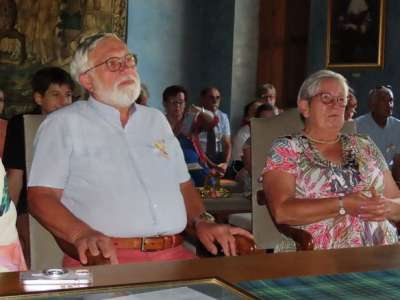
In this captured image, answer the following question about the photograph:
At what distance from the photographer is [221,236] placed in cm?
277

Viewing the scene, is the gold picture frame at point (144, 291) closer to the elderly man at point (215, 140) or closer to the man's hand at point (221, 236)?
the man's hand at point (221, 236)

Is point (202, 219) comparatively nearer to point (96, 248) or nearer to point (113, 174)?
point (113, 174)

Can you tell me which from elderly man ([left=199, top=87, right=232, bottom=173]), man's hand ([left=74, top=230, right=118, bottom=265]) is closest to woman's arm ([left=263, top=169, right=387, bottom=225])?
man's hand ([left=74, top=230, right=118, bottom=265])

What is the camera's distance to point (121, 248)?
2910mm

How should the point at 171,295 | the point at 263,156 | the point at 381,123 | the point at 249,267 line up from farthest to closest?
the point at 381,123 → the point at 263,156 → the point at 249,267 → the point at 171,295

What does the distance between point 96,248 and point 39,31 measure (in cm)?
816

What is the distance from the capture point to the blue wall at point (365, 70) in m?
9.39

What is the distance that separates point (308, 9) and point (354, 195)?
8.31 metres

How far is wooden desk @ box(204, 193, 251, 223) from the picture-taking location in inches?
200

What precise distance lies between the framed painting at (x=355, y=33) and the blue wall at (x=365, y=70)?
0.07 m

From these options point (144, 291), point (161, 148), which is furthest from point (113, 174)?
point (144, 291)

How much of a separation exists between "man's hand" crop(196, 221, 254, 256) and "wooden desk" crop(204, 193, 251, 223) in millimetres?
2160

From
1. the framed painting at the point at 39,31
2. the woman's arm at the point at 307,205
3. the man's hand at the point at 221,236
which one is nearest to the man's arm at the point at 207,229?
the man's hand at the point at 221,236

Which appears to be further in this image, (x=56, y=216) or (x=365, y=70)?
(x=365, y=70)
